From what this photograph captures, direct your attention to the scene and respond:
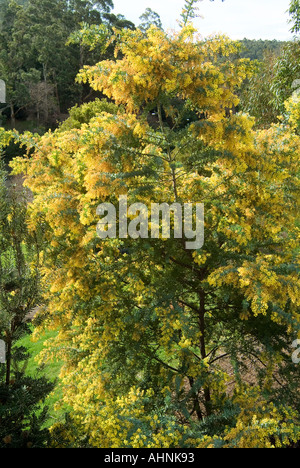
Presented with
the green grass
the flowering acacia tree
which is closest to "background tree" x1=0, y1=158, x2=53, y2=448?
the flowering acacia tree

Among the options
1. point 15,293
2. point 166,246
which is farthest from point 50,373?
point 166,246

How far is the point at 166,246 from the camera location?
11.8ft

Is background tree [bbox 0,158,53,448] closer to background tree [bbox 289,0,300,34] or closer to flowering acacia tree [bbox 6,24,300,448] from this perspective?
flowering acacia tree [bbox 6,24,300,448]

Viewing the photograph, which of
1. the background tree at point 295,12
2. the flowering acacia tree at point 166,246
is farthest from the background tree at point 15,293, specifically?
the background tree at point 295,12

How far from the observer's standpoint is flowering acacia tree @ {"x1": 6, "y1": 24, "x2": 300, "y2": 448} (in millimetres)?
3090

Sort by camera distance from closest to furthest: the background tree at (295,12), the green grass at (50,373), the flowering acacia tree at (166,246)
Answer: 1. the flowering acacia tree at (166,246)
2. the green grass at (50,373)
3. the background tree at (295,12)

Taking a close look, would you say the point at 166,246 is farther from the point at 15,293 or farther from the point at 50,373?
the point at 50,373

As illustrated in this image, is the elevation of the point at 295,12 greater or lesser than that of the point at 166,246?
greater

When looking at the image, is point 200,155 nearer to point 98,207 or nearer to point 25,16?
point 98,207

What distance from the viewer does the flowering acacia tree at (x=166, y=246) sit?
10.1 feet

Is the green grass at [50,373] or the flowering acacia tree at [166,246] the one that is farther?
the green grass at [50,373]

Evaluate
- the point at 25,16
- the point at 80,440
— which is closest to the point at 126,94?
the point at 80,440

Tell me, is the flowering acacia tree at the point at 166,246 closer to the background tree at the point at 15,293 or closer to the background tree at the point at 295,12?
the background tree at the point at 15,293

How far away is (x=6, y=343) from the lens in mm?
3186
